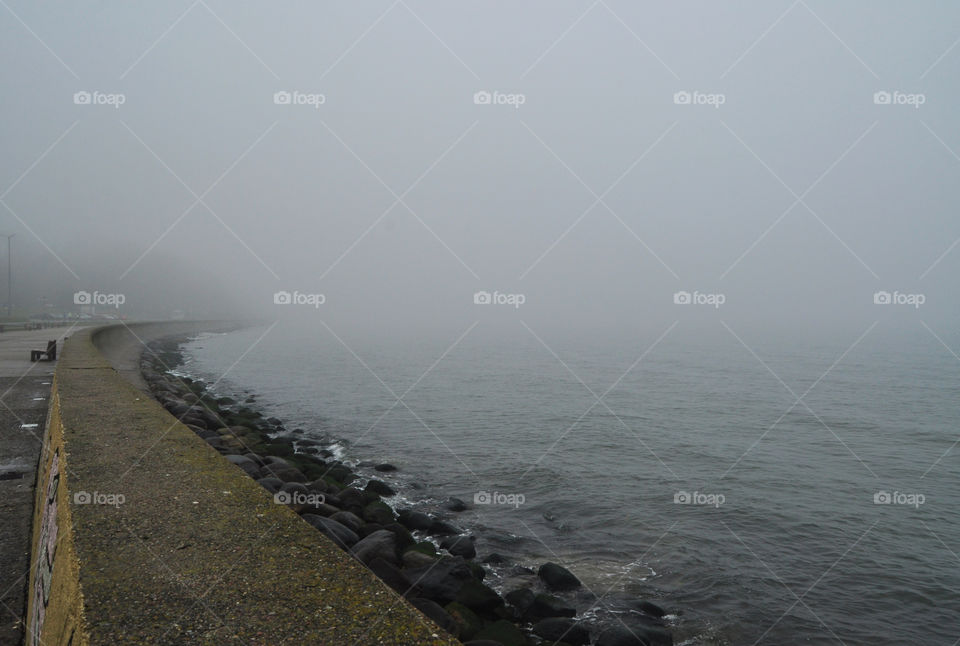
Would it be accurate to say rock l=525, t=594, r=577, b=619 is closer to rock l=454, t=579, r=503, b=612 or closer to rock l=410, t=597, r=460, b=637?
rock l=454, t=579, r=503, b=612

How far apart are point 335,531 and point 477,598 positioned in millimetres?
2024

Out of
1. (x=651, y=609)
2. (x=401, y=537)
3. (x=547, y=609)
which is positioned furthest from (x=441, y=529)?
(x=651, y=609)

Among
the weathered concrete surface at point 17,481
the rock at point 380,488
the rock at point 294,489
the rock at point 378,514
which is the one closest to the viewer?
the weathered concrete surface at point 17,481

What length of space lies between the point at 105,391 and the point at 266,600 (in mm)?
7458

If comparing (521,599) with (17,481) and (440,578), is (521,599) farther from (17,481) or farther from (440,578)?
(17,481)

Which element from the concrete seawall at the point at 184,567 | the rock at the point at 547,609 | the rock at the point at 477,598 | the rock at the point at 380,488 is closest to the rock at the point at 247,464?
the rock at the point at 380,488

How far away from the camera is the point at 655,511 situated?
1230 centimetres

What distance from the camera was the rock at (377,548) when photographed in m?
7.47

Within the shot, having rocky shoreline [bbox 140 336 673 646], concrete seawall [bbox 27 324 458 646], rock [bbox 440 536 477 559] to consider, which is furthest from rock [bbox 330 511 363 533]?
concrete seawall [bbox 27 324 458 646]

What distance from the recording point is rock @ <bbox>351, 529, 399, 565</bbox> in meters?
7.47

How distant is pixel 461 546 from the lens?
948cm

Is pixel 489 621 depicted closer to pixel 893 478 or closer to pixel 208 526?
pixel 208 526

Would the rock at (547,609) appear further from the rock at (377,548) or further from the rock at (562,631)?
the rock at (377,548)

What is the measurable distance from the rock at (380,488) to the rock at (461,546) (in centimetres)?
299
